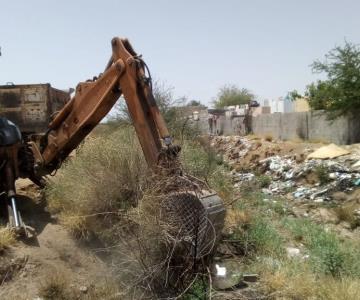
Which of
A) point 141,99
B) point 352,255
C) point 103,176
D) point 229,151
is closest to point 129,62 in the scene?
point 141,99

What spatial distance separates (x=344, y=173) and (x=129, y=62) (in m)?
11.4

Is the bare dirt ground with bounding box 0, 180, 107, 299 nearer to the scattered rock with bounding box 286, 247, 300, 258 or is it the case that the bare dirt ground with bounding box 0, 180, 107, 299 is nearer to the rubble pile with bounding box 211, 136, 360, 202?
the scattered rock with bounding box 286, 247, 300, 258

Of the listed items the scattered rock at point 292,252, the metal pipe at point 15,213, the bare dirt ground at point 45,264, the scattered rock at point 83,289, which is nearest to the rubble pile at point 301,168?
the scattered rock at point 292,252

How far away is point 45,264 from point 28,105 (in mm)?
4588

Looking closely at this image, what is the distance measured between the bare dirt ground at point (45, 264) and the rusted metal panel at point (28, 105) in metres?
2.93

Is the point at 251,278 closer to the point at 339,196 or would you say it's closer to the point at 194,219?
the point at 194,219

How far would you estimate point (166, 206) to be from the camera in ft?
19.7

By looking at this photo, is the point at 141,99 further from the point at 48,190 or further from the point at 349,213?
the point at 349,213

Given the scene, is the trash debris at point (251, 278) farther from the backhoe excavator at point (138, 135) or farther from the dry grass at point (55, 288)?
the dry grass at point (55, 288)

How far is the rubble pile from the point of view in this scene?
1589cm

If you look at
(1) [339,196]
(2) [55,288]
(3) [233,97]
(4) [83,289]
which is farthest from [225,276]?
(3) [233,97]

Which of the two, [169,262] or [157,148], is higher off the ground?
[157,148]

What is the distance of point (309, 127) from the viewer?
24.8 m

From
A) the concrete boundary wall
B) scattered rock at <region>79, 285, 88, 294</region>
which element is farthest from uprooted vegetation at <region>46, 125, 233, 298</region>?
the concrete boundary wall
